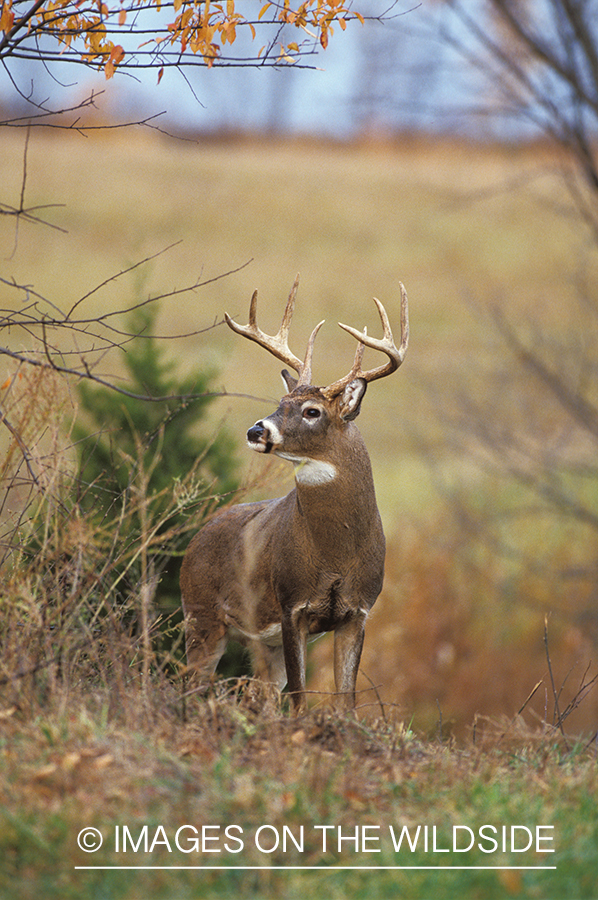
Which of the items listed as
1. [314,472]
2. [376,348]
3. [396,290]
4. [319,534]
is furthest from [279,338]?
[396,290]

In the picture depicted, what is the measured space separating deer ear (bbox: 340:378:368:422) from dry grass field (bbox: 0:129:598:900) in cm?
53

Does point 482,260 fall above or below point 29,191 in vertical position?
below

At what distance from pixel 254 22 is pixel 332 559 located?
268cm

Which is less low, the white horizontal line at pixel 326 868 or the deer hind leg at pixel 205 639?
the deer hind leg at pixel 205 639

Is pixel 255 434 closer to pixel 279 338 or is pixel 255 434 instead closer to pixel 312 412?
pixel 312 412

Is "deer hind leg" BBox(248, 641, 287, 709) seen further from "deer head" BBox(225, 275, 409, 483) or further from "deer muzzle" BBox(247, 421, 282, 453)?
"deer muzzle" BBox(247, 421, 282, 453)

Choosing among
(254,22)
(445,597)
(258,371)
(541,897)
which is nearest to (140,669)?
(541,897)

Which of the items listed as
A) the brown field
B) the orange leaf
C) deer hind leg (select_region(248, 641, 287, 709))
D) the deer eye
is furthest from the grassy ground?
the orange leaf

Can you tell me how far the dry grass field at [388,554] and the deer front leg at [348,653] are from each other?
20cm

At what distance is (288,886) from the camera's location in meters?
3.37

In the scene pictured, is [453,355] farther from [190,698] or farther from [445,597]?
[190,698]

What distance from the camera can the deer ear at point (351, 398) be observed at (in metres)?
5.20

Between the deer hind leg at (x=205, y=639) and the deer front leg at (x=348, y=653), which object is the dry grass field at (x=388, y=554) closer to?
the deer front leg at (x=348, y=653)

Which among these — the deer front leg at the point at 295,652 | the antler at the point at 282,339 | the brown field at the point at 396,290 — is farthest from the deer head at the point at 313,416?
the brown field at the point at 396,290
